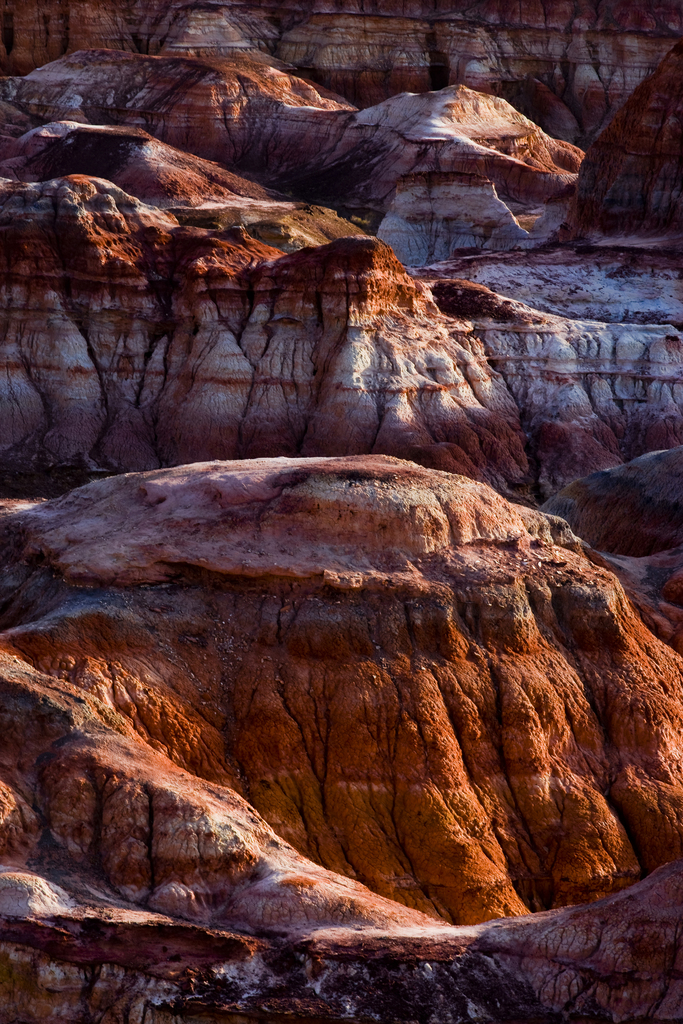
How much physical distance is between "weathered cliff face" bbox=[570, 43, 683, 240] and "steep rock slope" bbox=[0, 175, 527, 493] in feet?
48.4

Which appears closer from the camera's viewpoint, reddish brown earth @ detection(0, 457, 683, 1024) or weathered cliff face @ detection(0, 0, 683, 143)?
reddish brown earth @ detection(0, 457, 683, 1024)

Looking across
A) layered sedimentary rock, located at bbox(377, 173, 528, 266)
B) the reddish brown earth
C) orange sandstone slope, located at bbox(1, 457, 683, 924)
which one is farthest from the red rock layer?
orange sandstone slope, located at bbox(1, 457, 683, 924)

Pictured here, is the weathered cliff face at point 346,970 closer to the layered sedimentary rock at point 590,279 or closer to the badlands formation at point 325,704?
the badlands formation at point 325,704

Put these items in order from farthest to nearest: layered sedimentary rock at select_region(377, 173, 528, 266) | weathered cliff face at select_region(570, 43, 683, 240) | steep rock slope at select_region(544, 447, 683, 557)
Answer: layered sedimentary rock at select_region(377, 173, 528, 266)
weathered cliff face at select_region(570, 43, 683, 240)
steep rock slope at select_region(544, 447, 683, 557)

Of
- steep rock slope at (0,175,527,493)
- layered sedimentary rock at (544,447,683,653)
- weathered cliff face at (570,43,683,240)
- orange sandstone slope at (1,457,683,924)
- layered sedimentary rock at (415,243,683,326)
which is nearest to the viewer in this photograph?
orange sandstone slope at (1,457,683,924)

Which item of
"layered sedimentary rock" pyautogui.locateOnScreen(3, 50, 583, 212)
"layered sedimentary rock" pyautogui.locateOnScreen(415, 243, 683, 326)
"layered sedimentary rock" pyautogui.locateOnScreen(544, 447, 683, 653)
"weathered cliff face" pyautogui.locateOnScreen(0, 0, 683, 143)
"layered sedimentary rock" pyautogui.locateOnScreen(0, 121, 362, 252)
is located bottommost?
"layered sedimentary rock" pyautogui.locateOnScreen(544, 447, 683, 653)

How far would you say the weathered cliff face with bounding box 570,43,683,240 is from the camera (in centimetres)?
5241

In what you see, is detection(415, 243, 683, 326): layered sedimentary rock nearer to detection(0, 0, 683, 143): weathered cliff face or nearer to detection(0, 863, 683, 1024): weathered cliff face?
detection(0, 863, 683, 1024): weathered cliff face

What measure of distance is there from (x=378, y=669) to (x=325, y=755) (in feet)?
3.93

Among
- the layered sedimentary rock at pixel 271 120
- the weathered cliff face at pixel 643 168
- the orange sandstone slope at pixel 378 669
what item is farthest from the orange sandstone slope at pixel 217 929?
the layered sedimentary rock at pixel 271 120

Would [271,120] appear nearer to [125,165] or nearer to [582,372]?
[125,165]

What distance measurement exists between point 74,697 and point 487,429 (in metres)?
28.3

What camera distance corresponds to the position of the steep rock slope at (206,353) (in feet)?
129

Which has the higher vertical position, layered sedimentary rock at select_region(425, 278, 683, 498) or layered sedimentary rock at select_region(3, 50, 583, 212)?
layered sedimentary rock at select_region(3, 50, 583, 212)
